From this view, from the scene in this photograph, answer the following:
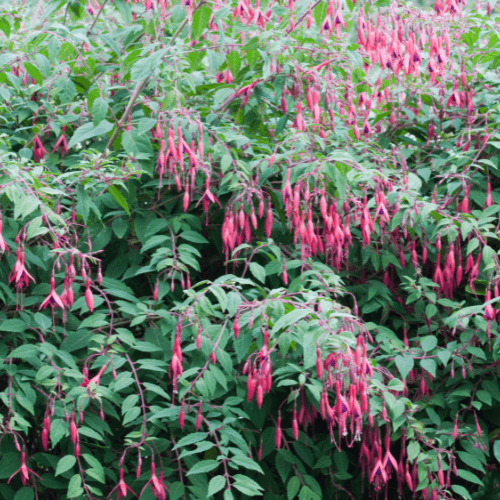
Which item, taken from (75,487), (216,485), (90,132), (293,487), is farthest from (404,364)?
(90,132)

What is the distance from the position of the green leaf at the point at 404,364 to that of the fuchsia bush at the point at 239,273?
1 cm

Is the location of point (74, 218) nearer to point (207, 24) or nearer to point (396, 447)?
point (207, 24)

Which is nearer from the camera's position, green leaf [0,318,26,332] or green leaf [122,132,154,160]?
green leaf [0,318,26,332]

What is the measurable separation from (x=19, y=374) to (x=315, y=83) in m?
1.66

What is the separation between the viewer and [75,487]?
2.16m

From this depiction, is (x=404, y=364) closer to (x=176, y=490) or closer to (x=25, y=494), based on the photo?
(x=176, y=490)

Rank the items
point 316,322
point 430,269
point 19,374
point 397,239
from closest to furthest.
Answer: point 316,322 → point 19,374 → point 397,239 → point 430,269

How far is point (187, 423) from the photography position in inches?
95.7

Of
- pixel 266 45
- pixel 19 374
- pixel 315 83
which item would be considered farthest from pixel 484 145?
pixel 19 374

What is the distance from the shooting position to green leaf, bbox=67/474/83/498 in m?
2.14

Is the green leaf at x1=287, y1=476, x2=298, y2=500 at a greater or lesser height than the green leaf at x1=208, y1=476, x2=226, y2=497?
lesser

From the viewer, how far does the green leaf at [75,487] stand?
214 centimetres

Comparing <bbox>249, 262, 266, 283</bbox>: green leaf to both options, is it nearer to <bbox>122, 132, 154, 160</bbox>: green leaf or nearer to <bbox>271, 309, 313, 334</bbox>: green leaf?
<bbox>271, 309, 313, 334</bbox>: green leaf

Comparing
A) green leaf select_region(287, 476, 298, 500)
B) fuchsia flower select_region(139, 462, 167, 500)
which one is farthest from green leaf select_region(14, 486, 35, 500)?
green leaf select_region(287, 476, 298, 500)
